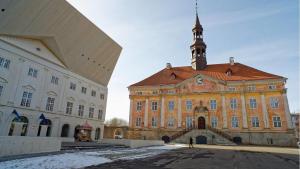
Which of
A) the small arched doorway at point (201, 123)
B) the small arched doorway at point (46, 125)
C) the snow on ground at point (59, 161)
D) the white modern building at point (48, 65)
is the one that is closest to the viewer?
the snow on ground at point (59, 161)

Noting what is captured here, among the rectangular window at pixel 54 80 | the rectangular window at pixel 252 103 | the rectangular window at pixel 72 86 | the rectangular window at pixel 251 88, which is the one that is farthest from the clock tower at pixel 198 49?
the rectangular window at pixel 54 80

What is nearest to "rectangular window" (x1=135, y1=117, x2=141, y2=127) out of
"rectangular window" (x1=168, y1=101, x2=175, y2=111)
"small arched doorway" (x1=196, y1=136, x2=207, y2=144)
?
"rectangular window" (x1=168, y1=101, x2=175, y2=111)

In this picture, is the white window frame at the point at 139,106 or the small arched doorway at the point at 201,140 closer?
the small arched doorway at the point at 201,140

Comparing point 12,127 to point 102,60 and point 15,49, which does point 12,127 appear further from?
point 102,60

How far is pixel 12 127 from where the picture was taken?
74.7 feet

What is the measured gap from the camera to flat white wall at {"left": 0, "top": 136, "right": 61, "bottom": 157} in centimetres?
1040

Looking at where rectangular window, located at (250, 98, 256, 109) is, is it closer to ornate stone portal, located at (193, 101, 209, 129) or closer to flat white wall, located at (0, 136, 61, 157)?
ornate stone portal, located at (193, 101, 209, 129)

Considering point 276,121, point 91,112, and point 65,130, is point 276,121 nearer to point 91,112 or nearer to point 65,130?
point 91,112

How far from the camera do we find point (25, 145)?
11.5m

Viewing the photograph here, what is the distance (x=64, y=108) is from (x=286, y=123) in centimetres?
3704

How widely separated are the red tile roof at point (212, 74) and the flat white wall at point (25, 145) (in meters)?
30.4

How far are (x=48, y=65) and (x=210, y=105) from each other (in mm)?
29214

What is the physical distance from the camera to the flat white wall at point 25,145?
10399 millimetres

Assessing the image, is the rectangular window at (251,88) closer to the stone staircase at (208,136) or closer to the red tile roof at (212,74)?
the red tile roof at (212,74)
